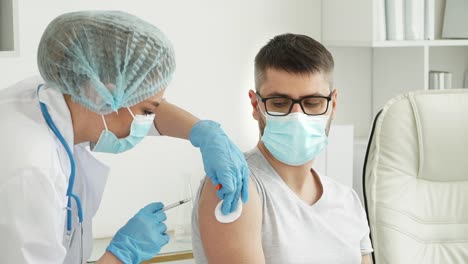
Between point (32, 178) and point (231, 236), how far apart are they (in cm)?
47

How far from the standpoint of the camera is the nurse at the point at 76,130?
137 centimetres

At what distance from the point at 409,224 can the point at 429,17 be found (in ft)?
3.57

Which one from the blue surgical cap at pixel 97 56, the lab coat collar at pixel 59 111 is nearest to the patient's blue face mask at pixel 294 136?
the blue surgical cap at pixel 97 56

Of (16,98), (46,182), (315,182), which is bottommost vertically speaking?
(315,182)

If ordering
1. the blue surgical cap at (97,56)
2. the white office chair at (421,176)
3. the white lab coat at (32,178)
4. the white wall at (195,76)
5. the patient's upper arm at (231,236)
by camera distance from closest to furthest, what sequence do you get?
the white lab coat at (32,178) → the blue surgical cap at (97,56) → the patient's upper arm at (231,236) → the white office chair at (421,176) → the white wall at (195,76)

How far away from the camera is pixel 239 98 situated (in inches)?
120

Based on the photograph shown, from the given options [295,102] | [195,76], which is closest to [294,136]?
[295,102]

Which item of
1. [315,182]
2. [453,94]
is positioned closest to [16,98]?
[315,182]

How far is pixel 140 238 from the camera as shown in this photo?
1.64m

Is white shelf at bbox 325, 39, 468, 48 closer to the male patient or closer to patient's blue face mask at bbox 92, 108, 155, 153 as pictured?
the male patient

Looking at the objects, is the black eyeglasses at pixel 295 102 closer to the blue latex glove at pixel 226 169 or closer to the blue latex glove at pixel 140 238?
the blue latex glove at pixel 226 169

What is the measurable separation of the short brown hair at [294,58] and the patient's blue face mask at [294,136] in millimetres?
106

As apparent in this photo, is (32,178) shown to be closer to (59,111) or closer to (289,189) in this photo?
(59,111)

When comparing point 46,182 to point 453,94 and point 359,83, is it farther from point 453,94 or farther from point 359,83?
point 359,83
